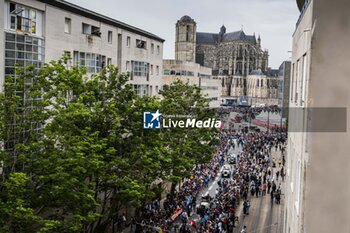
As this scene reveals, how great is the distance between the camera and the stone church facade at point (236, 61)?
563 feet

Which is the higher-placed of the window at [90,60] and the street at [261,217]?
the window at [90,60]

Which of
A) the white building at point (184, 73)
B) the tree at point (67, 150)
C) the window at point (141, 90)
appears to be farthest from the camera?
the white building at point (184, 73)

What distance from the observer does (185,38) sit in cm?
16975

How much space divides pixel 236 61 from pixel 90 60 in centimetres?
14710

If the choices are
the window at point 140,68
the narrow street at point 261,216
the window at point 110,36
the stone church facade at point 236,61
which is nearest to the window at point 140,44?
the window at point 140,68

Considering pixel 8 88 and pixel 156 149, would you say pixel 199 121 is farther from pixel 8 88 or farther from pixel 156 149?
pixel 8 88

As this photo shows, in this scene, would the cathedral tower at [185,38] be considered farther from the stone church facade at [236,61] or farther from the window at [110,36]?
the window at [110,36]

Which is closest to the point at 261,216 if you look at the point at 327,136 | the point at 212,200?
the point at 212,200

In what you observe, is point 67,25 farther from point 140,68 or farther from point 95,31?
point 140,68

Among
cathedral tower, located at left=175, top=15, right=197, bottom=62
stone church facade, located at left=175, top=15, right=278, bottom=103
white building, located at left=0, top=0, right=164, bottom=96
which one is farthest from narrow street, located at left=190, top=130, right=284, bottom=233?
stone church facade, located at left=175, top=15, right=278, bottom=103

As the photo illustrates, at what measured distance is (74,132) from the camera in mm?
19297

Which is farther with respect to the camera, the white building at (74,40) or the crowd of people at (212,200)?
the crowd of people at (212,200)

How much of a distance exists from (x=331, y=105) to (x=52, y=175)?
9.78m

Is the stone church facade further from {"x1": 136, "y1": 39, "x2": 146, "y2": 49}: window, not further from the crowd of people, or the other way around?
{"x1": 136, "y1": 39, "x2": 146, "y2": 49}: window
